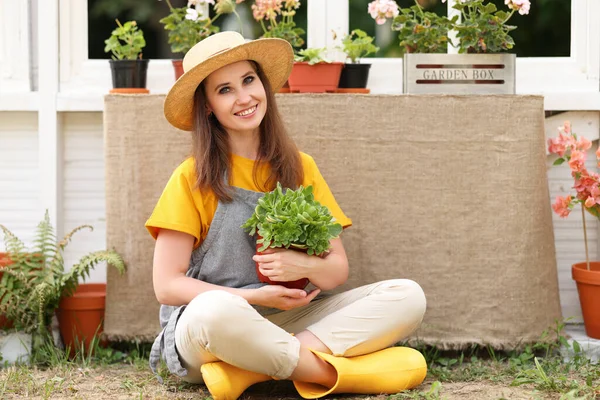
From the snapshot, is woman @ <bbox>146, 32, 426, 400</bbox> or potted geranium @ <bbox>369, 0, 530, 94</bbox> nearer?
woman @ <bbox>146, 32, 426, 400</bbox>

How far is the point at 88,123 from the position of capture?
144 inches

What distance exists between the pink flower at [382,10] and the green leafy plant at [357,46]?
0.08 m

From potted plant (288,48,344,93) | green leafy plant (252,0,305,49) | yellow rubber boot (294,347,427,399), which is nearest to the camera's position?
yellow rubber boot (294,347,427,399)

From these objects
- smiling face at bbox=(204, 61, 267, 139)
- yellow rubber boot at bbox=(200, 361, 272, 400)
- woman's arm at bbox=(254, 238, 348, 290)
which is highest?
smiling face at bbox=(204, 61, 267, 139)

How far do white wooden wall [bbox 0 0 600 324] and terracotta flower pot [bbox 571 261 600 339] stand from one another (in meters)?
0.29

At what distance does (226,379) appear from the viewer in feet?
8.67

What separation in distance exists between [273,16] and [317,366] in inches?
58.4

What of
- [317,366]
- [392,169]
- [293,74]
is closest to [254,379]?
[317,366]

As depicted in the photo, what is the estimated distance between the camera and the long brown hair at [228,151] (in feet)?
9.24

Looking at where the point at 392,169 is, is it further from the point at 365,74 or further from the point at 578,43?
the point at 578,43

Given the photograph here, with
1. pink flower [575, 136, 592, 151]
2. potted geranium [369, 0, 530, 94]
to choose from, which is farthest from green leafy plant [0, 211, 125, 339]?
pink flower [575, 136, 592, 151]

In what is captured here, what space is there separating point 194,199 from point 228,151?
0.21 metres

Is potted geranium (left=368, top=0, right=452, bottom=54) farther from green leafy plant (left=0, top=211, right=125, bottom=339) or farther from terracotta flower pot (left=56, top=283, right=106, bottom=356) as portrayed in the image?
terracotta flower pot (left=56, top=283, right=106, bottom=356)

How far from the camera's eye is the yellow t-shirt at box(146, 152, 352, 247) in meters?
2.77
